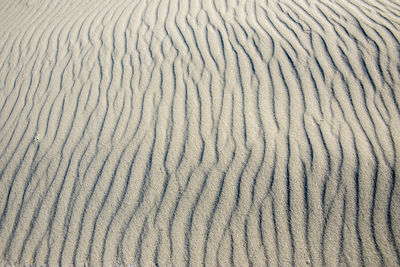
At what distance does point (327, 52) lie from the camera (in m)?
3.23

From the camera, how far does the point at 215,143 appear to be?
2812 mm

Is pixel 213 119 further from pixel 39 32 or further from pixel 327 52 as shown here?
pixel 39 32

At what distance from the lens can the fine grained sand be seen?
2365 mm

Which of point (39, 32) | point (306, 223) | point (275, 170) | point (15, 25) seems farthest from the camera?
point (15, 25)

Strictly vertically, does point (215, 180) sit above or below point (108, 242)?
above

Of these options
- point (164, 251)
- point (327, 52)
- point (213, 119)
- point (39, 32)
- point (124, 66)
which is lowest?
point (164, 251)

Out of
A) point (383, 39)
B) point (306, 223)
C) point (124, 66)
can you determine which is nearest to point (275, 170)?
point (306, 223)

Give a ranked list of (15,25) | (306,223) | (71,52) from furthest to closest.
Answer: (15,25) < (71,52) < (306,223)

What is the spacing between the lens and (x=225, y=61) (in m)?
3.40

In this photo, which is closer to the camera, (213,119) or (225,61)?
(213,119)

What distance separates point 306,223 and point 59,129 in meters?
2.73

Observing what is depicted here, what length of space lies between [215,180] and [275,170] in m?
0.54

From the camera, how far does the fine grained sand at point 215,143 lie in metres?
2.37

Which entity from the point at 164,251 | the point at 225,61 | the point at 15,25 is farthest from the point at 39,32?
the point at 164,251
